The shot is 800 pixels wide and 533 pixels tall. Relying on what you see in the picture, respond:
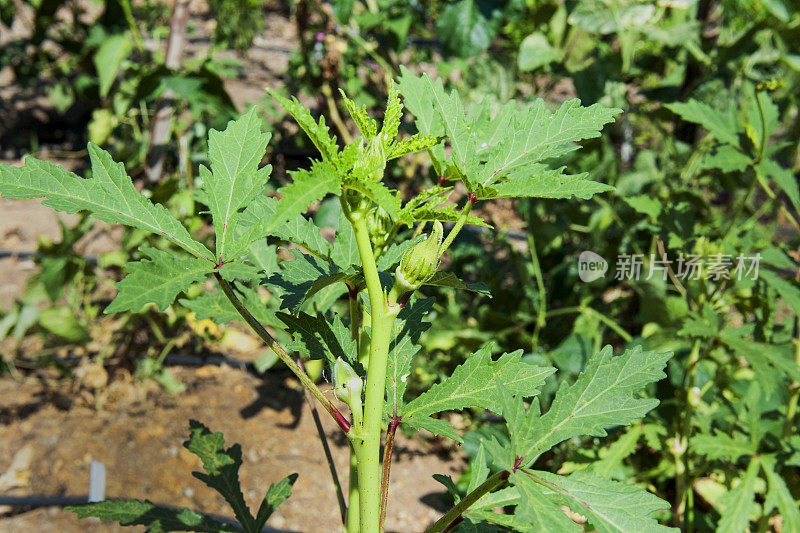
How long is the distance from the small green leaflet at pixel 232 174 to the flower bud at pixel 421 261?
20cm

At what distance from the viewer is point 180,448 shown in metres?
2.05

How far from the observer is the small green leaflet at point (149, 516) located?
0.86 metres

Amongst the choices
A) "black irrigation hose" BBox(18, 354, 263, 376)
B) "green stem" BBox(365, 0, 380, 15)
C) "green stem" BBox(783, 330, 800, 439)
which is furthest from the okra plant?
"green stem" BBox(365, 0, 380, 15)

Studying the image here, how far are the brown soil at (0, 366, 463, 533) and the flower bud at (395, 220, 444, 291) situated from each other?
1.50 meters

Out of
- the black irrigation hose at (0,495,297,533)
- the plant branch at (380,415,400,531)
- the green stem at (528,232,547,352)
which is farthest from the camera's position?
the green stem at (528,232,547,352)

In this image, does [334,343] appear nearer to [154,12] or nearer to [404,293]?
[404,293]

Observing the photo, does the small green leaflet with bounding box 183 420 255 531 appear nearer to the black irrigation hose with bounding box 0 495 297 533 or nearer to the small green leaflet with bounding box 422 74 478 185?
the small green leaflet with bounding box 422 74 478 185

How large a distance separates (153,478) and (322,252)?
1.45 metres

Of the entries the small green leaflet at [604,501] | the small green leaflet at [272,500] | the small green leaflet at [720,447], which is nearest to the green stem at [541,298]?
the small green leaflet at [720,447]

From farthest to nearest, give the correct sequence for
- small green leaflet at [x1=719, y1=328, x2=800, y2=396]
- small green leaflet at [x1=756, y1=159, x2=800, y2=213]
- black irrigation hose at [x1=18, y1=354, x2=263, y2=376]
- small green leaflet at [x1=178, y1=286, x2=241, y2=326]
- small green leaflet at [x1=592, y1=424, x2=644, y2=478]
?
black irrigation hose at [x1=18, y1=354, x2=263, y2=376] < small green leaflet at [x1=592, y1=424, x2=644, y2=478] < small green leaflet at [x1=756, y1=159, x2=800, y2=213] < small green leaflet at [x1=719, y1=328, x2=800, y2=396] < small green leaflet at [x1=178, y1=286, x2=241, y2=326]

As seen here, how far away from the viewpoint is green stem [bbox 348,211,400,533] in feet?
1.86

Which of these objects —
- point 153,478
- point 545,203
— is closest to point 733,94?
point 545,203

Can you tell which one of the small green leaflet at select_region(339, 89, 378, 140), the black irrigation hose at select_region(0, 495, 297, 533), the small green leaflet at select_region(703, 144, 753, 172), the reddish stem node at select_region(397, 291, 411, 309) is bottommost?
the black irrigation hose at select_region(0, 495, 297, 533)

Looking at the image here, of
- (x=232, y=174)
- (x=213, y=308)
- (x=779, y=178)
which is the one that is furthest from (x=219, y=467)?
(x=779, y=178)
